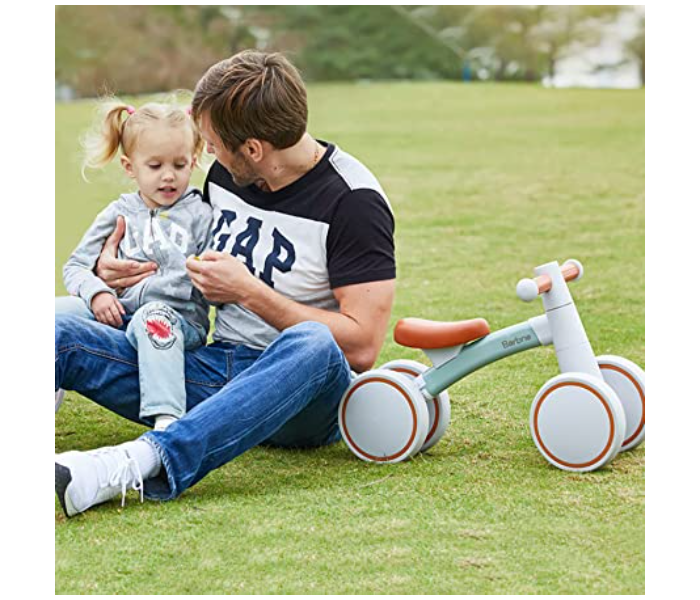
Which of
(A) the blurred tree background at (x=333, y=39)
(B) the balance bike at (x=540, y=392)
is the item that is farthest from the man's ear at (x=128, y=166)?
(A) the blurred tree background at (x=333, y=39)

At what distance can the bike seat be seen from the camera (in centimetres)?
270

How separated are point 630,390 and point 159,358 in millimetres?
1152

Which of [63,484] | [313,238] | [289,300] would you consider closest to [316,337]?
[289,300]

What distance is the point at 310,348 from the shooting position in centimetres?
254

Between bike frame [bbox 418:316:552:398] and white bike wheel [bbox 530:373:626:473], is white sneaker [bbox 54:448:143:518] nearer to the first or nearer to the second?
bike frame [bbox 418:316:552:398]

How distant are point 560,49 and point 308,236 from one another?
39.2ft

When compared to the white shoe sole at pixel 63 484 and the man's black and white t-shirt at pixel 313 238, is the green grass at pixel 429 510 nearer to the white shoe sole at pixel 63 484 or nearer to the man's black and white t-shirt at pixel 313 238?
the white shoe sole at pixel 63 484

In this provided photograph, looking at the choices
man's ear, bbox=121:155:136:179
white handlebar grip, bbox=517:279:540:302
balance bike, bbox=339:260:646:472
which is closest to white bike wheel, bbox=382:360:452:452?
balance bike, bbox=339:260:646:472

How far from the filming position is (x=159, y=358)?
→ 2.76 metres

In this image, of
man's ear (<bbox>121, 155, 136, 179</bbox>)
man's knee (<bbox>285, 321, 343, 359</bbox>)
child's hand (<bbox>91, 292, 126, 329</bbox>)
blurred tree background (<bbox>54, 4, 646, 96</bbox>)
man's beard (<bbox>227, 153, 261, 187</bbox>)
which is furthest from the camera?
blurred tree background (<bbox>54, 4, 646, 96</bbox>)

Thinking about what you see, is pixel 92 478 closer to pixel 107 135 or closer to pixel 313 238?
pixel 313 238

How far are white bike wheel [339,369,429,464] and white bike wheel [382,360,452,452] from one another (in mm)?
81

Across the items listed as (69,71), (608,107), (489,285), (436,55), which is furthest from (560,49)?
(489,285)

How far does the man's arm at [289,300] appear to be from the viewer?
2.67 metres
